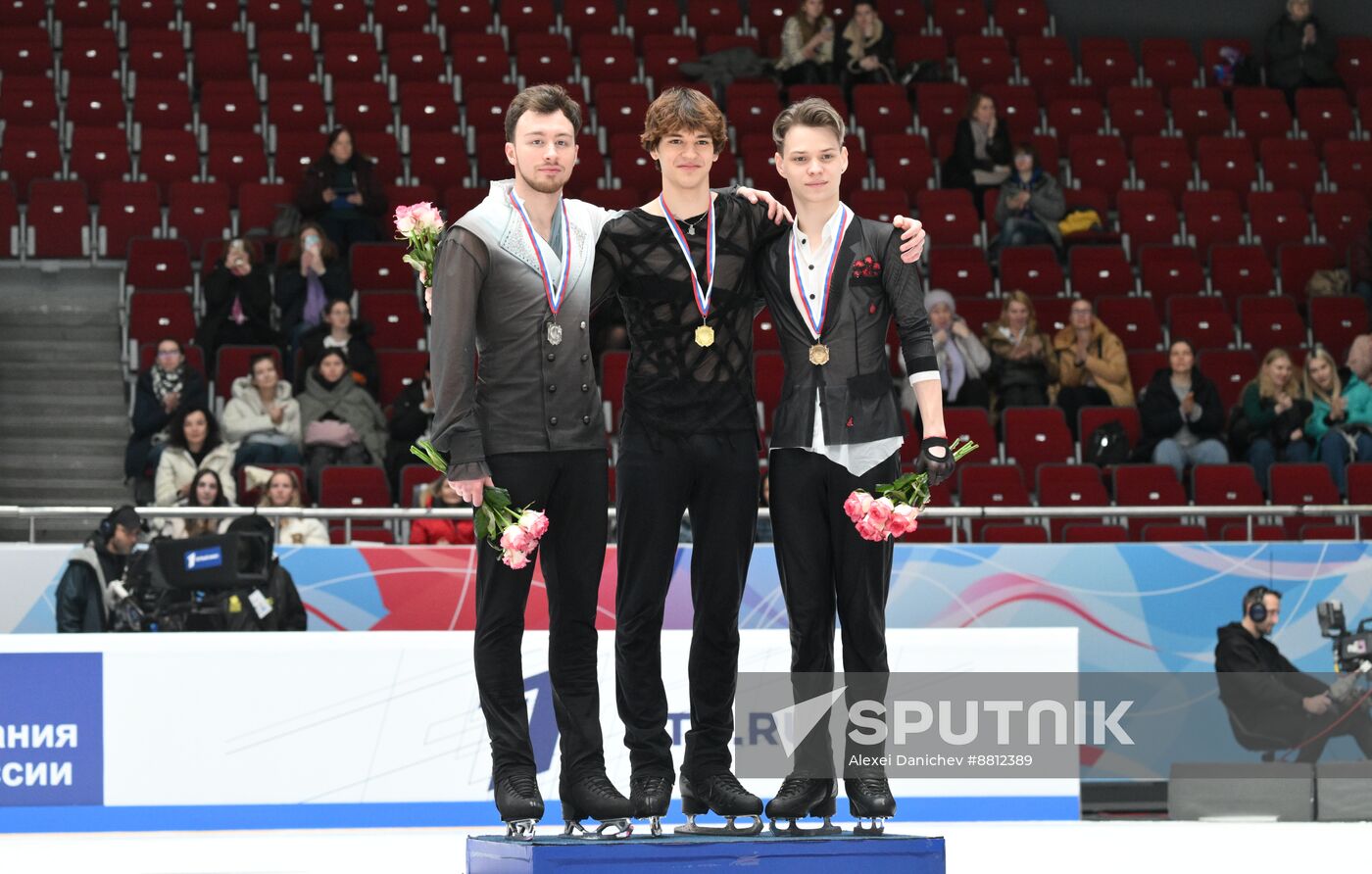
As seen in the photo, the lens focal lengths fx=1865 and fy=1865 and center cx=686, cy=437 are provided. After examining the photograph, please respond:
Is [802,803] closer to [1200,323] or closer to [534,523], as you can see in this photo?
[534,523]

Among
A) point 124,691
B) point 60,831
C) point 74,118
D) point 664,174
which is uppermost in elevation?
point 74,118

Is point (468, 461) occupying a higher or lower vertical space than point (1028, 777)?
higher

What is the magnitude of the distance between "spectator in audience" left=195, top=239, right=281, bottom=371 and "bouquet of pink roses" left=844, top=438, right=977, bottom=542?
7401 mm

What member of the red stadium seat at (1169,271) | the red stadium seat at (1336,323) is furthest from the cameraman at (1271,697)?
the red stadium seat at (1169,271)

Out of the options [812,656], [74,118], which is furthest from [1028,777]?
[74,118]

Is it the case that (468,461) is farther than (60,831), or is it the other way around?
(60,831)

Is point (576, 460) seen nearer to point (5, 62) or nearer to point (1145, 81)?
point (5, 62)

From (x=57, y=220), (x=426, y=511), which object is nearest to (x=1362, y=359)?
(x=426, y=511)

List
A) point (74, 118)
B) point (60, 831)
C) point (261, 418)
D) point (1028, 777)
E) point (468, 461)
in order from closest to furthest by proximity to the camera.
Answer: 1. point (468, 461)
2. point (60, 831)
3. point (1028, 777)
4. point (261, 418)
5. point (74, 118)

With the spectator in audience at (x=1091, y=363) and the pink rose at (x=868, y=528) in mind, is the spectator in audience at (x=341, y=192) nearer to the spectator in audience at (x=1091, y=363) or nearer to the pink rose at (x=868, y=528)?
the spectator in audience at (x=1091, y=363)

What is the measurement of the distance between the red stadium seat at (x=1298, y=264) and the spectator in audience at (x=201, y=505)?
789cm

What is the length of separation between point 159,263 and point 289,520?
326 cm

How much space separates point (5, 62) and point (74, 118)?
2.70 feet

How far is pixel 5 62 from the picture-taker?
13.8m
